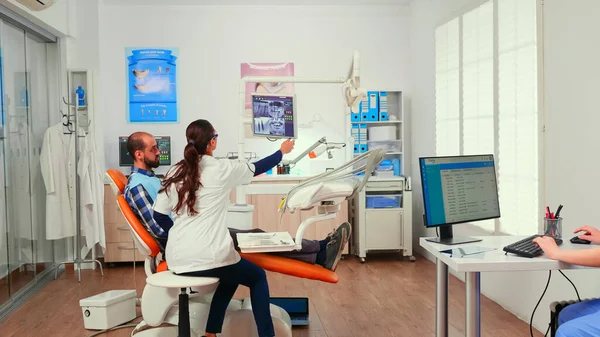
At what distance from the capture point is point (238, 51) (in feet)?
21.2

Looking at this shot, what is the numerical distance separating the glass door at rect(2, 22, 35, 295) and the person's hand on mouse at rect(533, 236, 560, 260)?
400 centimetres

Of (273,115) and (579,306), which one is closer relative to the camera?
(579,306)

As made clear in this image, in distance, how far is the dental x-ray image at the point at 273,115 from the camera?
393 cm

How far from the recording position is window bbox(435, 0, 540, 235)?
12.8 feet

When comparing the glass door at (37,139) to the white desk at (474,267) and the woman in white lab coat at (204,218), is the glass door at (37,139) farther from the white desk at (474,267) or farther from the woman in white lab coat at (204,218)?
the white desk at (474,267)

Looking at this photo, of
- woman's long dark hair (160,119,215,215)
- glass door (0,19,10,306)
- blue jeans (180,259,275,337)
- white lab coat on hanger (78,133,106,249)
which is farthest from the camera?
white lab coat on hanger (78,133,106,249)

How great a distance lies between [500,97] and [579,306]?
7.04 feet

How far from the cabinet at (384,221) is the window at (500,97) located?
33.8 inches

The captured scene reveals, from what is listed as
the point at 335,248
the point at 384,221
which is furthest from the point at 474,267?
the point at 384,221

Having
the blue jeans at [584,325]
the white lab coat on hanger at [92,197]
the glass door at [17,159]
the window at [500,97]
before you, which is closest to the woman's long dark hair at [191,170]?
the blue jeans at [584,325]

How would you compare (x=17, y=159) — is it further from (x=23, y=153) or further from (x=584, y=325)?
(x=584, y=325)

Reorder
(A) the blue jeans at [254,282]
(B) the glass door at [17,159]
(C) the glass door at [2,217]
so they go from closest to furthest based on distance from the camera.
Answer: (A) the blue jeans at [254,282] → (C) the glass door at [2,217] → (B) the glass door at [17,159]

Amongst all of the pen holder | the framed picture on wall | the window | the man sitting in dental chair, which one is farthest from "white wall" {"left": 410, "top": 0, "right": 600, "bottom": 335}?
the framed picture on wall

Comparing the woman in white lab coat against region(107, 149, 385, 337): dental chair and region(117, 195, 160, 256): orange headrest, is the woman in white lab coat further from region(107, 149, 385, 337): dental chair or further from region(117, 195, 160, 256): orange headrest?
region(117, 195, 160, 256): orange headrest
